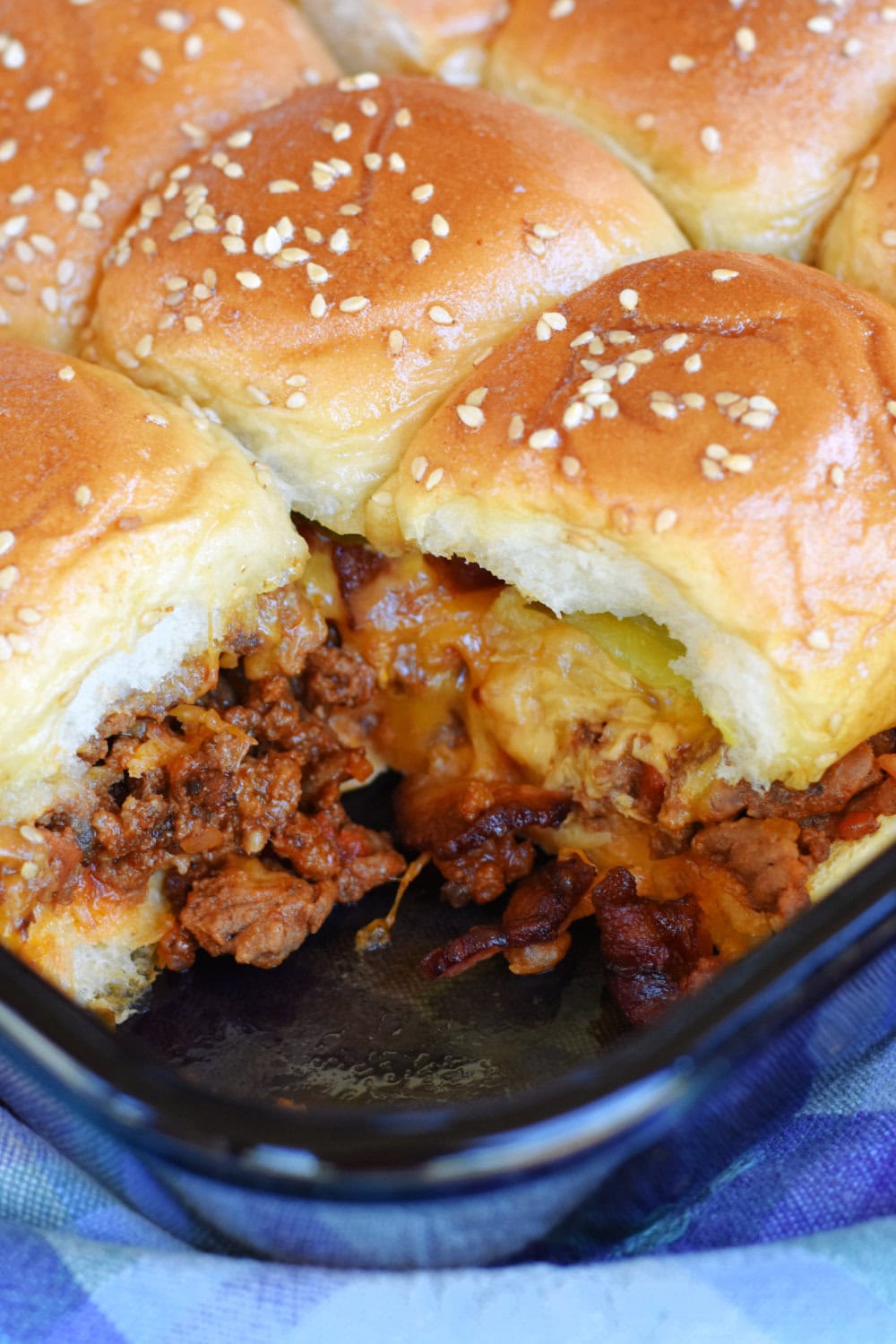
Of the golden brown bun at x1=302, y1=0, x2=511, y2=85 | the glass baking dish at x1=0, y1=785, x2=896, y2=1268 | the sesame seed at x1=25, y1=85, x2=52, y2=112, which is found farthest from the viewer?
the golden brown bun at x1=302, y1=0, x2=511, y2=85

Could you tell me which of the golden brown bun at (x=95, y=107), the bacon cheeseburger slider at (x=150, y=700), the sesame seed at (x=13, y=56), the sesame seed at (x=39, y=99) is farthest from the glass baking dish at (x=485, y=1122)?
the sesame seed at (x=13, y=56)

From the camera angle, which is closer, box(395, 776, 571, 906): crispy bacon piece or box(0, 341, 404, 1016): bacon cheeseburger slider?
box(0, 341, 404, 1016): bacon cheeseburger slider

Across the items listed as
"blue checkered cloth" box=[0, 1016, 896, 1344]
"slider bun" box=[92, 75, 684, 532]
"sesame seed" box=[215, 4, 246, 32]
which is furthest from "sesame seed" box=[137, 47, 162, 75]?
"blue checkered cloth" box=[0, 1016, 896, 1344]

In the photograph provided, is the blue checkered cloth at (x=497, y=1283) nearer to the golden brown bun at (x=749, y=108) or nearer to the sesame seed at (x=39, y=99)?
the golden brown bun at (x=749, y=108)

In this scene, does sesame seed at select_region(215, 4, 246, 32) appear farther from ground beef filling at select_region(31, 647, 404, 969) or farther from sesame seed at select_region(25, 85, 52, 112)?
ground beef filling at select_region(31, 647, 404, 969)

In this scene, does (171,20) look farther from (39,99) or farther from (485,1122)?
(485,1122)

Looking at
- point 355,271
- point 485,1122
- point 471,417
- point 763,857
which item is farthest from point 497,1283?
point 355,271
